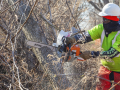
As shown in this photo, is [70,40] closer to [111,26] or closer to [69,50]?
[69,50]

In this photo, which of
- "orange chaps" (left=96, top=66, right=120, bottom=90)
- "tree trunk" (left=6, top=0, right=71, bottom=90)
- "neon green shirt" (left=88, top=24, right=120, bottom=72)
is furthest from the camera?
"tree trunk" (left=6, top=0, right=71, bottom=90)

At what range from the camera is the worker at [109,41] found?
2197mm

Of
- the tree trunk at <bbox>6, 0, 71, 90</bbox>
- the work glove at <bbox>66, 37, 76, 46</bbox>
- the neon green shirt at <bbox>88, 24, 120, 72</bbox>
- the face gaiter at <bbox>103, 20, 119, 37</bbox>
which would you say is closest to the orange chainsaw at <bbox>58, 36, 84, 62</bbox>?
the work glove at <bbox>66, 37, 76, 46</bbox>

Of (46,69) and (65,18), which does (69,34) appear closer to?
(46,69)

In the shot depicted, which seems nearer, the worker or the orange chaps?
the worker

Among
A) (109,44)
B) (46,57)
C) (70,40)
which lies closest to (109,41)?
(109,44)

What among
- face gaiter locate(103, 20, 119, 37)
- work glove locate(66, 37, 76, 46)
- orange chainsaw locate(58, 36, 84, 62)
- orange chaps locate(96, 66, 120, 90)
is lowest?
orange chaps locate(96, 66, 120, 90)

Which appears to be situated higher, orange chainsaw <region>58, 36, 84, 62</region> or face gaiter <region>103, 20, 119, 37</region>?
face gaiter <region>103, 20, 119, 37</region>

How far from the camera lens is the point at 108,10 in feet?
7.44

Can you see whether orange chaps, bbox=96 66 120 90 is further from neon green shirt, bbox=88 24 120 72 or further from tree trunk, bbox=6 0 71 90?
tree trunk, bbox=6 0 71 90

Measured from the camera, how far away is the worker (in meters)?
2.20

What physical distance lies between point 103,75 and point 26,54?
116 inches

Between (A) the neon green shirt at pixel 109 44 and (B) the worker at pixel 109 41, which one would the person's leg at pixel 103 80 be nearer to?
(B) the worker at pixel 109 41

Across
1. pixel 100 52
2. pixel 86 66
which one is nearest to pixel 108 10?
pixel 100 52
